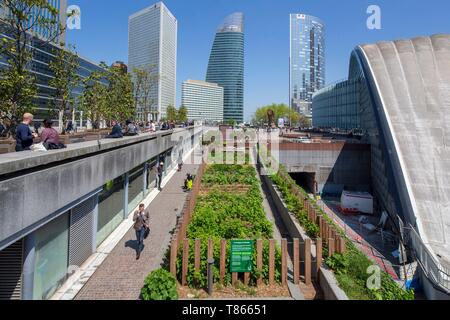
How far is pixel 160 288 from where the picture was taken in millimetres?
7590

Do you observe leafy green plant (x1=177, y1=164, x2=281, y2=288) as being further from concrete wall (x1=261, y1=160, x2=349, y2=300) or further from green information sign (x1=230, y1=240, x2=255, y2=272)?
concrete wall (x1=261, y1=160, x2=349, y2=300)

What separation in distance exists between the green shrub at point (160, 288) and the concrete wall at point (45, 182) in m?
3.18

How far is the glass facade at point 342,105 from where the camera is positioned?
69.8 metres

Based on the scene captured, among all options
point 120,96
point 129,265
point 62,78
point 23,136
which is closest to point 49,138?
point 23,136

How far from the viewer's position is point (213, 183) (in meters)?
23.0

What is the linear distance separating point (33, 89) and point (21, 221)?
812cm

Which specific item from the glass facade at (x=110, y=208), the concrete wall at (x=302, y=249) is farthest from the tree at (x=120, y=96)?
the concrete wall at (x=302, y=249)

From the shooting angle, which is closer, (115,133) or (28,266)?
(28,266)

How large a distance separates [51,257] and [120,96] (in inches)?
1188

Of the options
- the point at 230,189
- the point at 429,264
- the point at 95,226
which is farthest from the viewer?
the point at 230,189

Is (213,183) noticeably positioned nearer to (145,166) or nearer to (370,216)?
(145,166)

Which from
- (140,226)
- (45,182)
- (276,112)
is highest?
(276,112)

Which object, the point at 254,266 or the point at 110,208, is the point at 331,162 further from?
the point at 254,266

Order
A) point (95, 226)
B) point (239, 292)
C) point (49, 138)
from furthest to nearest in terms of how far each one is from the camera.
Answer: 1. point (95, 226)
2. point (49, 138)
3. point (239, 292)
